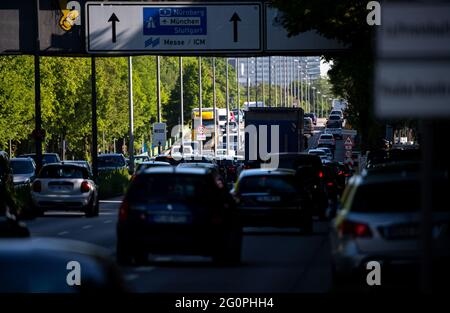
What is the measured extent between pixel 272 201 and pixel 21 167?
27.3 metres

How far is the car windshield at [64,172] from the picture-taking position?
42.1 meters

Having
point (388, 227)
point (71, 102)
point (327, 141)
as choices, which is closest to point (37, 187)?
point (388, 227)

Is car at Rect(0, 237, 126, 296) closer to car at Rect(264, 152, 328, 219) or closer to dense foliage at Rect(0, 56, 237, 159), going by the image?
car at Rect(264, 152, 328, 219)

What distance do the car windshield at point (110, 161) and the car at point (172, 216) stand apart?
5178 centimetres

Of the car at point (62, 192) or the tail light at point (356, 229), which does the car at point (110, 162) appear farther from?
the tail light at point (356, 229)

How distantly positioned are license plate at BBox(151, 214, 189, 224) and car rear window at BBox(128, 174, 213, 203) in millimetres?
230

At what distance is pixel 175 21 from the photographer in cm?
5125

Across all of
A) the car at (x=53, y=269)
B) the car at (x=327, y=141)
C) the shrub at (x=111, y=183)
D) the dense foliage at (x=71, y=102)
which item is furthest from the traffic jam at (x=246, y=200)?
the car at (x=327, y=141)

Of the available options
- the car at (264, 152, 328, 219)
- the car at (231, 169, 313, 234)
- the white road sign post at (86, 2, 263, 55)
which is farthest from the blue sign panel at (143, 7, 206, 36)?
the car at (231, 169, 313, 234)

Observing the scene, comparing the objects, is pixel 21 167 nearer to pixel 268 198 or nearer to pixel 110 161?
pixel 110 161

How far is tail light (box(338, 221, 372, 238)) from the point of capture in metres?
17.7
